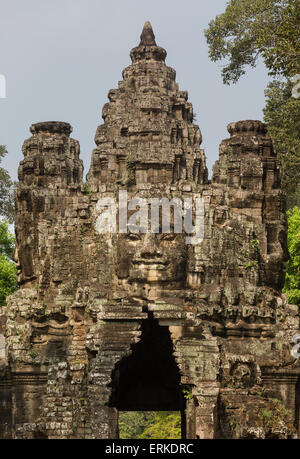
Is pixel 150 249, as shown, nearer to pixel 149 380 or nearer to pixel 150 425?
pixel 149 380

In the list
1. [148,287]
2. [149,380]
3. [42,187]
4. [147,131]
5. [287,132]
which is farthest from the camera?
[287,132]

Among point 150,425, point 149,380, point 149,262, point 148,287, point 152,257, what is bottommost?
point 150,425

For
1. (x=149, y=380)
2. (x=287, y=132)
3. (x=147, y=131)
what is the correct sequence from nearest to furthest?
(x=147, y=131) → (x=149, y=380) → (x=287, y=132)

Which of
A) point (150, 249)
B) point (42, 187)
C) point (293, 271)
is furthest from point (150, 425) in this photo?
point (150, 249)

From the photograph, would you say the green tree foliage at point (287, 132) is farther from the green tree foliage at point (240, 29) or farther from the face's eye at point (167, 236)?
the face's eye at point (167, 236)

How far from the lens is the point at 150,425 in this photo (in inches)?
1631

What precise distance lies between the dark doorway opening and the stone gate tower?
36mm

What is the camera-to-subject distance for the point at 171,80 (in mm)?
25469

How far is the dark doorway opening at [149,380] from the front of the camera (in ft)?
86.1

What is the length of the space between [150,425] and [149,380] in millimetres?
15393

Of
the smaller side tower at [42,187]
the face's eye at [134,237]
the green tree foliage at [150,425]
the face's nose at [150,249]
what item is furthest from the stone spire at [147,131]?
the green tree foliage at [150,425]

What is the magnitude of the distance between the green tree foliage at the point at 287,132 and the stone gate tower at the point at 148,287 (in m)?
7.22

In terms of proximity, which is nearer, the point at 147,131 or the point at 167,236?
the point at 167,236

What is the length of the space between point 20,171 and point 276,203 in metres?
6.42
